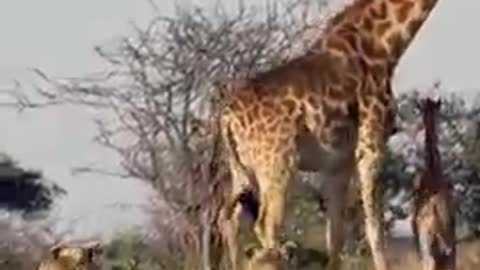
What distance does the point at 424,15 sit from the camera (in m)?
13.1

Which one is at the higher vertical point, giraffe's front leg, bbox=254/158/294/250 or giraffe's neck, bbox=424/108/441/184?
giraffe's neck, bbox=424/108/441/184

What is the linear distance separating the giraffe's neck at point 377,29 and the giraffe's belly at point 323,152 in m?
0.78

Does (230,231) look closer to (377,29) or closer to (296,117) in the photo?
(296,117)

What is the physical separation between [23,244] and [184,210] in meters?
3.36

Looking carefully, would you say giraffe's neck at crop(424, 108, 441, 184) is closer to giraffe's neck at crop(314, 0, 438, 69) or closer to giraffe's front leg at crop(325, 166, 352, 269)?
giraffe's neck at crop(314, 0, 438, 69)

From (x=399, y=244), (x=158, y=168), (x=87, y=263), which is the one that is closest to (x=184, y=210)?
(x=158, y=168)

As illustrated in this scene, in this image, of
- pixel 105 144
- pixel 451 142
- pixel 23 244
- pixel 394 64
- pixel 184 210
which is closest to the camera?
pixel 394 64

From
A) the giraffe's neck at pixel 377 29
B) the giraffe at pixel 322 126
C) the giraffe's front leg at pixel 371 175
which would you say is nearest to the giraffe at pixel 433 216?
the giraffe at pixel 322 126

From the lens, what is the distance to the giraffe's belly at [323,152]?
12.1 metres

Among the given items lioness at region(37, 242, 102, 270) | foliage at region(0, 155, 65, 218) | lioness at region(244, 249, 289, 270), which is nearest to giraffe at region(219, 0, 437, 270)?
lioness at region(37, 242, 102, 270)

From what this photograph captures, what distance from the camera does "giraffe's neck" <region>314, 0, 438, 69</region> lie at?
12.8m

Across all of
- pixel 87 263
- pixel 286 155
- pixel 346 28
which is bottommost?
pixel 87 263

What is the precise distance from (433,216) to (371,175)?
935 mm

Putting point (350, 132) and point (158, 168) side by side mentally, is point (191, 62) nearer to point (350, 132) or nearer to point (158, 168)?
point (158, 168)
